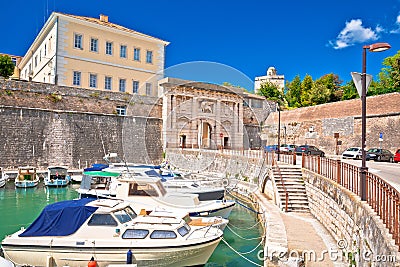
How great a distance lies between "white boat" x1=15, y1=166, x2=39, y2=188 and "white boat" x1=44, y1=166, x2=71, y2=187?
0.75 metres

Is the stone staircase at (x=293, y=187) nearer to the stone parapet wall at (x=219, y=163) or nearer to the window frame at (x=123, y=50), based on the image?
the stone parapet wall at (x=219, y=163)

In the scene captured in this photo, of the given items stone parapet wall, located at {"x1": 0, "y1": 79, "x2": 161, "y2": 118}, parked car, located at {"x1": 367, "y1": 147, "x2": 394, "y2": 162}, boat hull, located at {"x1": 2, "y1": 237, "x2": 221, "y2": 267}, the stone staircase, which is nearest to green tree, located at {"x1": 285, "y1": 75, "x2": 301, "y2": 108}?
parked car, located at {"x1": 367, "y1": 147, "x2": 394, "y2": 162}

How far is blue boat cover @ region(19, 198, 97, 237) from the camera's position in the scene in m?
7.94

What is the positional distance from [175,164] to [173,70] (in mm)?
21283

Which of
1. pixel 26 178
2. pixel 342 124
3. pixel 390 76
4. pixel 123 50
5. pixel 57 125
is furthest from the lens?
pixel 390 76

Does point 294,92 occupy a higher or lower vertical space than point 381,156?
higher

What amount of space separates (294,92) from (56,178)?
145 feet

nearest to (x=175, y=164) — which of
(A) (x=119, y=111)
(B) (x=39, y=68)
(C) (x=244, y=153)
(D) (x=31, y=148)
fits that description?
(A) (x=119, y=111)

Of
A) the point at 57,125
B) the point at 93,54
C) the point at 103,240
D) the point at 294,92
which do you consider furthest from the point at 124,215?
the point at 294,92

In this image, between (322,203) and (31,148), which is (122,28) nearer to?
(31,148)

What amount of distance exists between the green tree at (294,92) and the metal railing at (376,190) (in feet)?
150

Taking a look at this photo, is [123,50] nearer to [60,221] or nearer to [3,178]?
[3,178]

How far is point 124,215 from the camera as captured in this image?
870cm

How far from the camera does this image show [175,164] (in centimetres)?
2919
